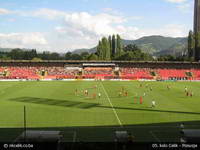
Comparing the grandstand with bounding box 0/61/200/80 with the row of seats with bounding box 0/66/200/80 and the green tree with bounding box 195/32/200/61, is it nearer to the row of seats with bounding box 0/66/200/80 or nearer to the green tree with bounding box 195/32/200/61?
the row of seats with bounding box 0/66/200/80

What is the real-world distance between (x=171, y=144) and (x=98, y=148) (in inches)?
102

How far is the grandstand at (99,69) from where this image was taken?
3740 inches

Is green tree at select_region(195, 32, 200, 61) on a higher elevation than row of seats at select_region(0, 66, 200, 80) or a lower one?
higher

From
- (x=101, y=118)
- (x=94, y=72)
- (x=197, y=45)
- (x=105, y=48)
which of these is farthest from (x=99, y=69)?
(x=101, y=118)

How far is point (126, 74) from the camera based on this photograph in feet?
319

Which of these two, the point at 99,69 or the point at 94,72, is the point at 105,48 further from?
the point at 94,72

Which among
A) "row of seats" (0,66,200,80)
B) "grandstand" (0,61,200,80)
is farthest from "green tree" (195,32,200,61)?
"row of seats" (0,66,200,80)

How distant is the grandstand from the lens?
9500 centimetres

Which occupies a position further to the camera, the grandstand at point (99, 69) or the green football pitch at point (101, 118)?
the grandstand at point (99, 69)

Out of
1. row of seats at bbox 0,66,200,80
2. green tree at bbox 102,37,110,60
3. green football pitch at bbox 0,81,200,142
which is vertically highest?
green tree at bbox 102,37,110,60

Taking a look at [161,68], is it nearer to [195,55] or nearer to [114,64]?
[114,64]

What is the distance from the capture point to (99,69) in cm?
10050

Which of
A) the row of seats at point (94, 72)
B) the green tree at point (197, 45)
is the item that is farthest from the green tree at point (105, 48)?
the green tree at point (197, 45)

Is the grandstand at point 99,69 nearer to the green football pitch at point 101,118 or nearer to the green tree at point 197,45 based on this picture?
the green tree at point 197,45
